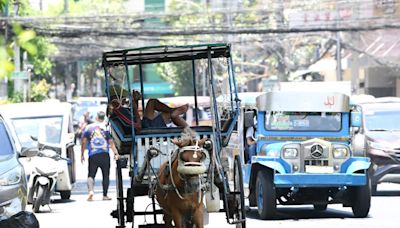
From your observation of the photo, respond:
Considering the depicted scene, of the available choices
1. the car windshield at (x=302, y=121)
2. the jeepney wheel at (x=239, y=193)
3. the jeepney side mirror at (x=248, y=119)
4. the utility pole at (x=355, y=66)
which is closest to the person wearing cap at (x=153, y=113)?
the jeepney wheel at (x=239, y=193)

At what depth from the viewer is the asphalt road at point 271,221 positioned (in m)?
14.5

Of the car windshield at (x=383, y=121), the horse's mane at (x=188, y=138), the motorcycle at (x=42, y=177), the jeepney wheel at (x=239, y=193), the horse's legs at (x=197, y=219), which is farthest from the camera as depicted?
the car windshield at (x=383, y=121)

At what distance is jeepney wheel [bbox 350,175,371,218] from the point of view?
14852mm

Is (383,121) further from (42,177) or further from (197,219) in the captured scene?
(197,219)

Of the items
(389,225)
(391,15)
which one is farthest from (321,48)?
(389,225)

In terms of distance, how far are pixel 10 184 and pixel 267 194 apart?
5.21 metres

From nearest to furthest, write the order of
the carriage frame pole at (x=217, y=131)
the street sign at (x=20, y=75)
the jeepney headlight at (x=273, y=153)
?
the carriage frame pole at (x=217, y=131) → the jeepney headlight at (x=273, y=153) → the street sign at (x=20, y=75)

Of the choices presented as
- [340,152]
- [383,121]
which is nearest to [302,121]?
[340,152]

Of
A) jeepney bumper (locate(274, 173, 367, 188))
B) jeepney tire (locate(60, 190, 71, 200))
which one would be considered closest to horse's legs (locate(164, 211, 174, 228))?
jeepney bumper (locate(274, 173, 367, 188))

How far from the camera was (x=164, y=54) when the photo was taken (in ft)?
38.2

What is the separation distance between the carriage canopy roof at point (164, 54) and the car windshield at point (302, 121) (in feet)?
12.5

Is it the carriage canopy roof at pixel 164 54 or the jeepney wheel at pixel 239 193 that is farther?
the carriage canopy roof at pixel 164 54

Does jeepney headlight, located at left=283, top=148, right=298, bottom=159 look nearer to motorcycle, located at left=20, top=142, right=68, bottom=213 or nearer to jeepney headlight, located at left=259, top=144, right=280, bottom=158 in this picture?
jeepney headlight, located at left=259, top=144, right=280, bottom=158

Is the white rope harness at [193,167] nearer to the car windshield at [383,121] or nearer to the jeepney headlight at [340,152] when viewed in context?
the jeepney headlight at [340,152]
